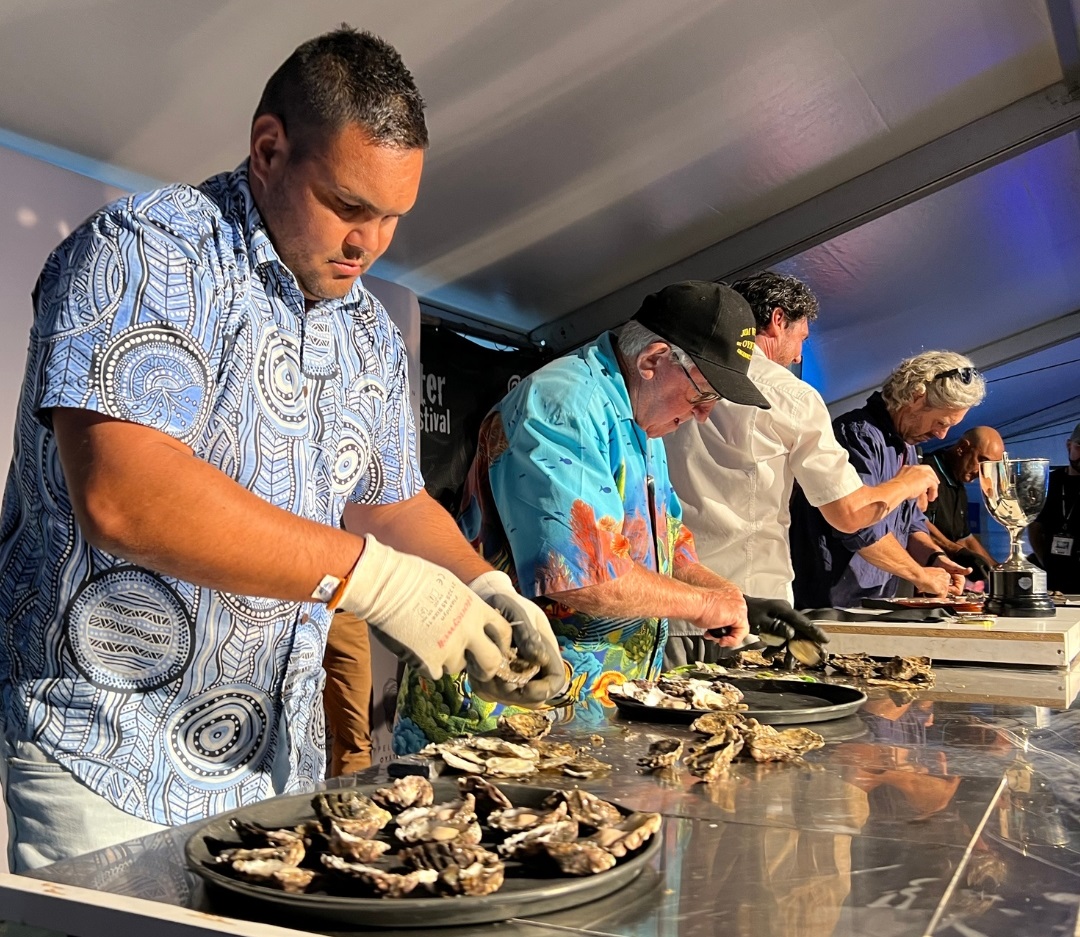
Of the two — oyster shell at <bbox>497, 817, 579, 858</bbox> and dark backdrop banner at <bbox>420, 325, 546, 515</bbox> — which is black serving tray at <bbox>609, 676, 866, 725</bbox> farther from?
dark backdrop banner at <bbox>420, 325, 546, 515</bbox>

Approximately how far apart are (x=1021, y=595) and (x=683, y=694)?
1.74 m

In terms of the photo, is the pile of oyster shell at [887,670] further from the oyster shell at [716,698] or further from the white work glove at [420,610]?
the white work glove at [420,610]

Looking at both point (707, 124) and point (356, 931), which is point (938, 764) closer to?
point (356, 931)

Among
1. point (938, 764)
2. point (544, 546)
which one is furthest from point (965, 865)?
point (544, 546)

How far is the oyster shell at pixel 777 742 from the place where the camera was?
1286 millimetres

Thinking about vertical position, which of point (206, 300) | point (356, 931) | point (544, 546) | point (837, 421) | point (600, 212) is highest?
point (600, 212)

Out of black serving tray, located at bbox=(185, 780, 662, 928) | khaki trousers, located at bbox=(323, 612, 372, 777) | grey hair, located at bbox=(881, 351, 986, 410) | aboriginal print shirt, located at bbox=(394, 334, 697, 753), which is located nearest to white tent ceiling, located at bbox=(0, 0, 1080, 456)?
grey hair, located at bbox=(881, 351, 986, 410)

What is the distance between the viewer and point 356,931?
27.8 inches

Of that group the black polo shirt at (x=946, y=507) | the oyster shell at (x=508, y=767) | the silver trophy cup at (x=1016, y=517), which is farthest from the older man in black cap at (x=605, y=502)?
the black polo shirt at (x=946, y=507)

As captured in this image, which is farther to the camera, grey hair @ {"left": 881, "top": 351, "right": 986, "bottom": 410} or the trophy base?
grey hair @ {"left": 881, "top": 351, "right": 986, "bottom": 410}

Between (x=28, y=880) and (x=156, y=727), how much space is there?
0.43 metres

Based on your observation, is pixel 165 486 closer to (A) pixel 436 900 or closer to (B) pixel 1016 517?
(A) pixel 436 900

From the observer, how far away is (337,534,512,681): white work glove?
118 cm

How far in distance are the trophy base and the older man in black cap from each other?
3.58 ft
